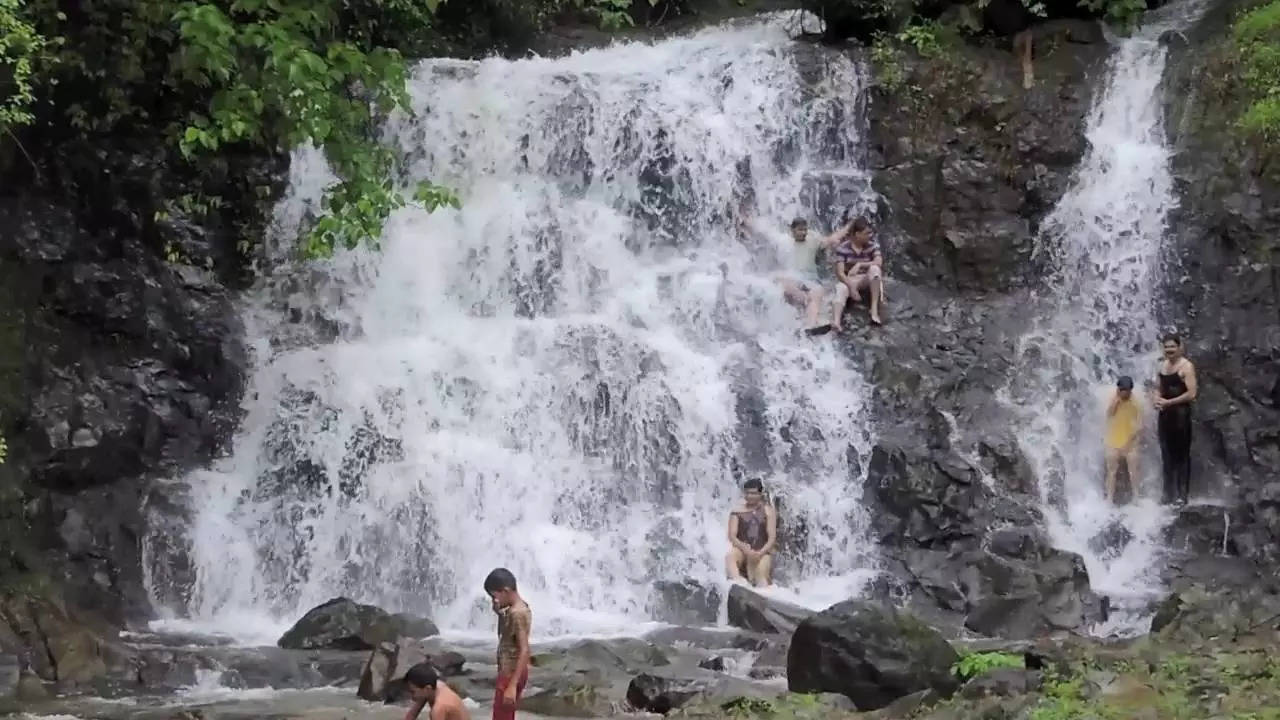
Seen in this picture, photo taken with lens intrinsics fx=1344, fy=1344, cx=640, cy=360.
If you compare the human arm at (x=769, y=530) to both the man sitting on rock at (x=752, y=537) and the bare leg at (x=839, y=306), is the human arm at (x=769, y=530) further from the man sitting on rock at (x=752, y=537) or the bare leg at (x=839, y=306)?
the bare leg at (x=839, y=306)

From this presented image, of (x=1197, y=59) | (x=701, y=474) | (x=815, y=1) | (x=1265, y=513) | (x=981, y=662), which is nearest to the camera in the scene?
(x=981, y=662)

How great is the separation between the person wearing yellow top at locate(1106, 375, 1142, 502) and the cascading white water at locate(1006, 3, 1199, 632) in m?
0.23

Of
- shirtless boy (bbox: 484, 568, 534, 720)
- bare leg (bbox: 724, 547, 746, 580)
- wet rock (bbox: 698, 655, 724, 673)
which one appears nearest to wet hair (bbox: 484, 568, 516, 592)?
shirtless boy (bbox: 484, 568, 534, 720)

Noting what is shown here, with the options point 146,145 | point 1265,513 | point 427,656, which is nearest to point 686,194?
point 146,145

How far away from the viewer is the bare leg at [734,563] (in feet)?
40.1

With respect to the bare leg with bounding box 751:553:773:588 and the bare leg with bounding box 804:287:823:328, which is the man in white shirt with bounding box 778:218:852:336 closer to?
the bare leg with bounding box 804:287:823:328

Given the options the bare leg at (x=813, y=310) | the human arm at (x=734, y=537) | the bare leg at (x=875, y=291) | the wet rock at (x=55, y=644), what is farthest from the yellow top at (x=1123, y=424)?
the wet rock at (x=55, y=644)

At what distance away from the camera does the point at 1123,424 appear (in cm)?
1335

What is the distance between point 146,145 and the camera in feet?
47.4

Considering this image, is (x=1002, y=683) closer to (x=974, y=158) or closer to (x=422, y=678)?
(x=422, y=678)

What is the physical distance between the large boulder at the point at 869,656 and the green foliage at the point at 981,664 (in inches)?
2.9

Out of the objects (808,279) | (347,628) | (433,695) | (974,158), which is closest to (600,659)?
(347,628)

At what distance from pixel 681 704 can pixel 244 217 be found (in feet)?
29.9

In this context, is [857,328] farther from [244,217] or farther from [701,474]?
[244,217]
